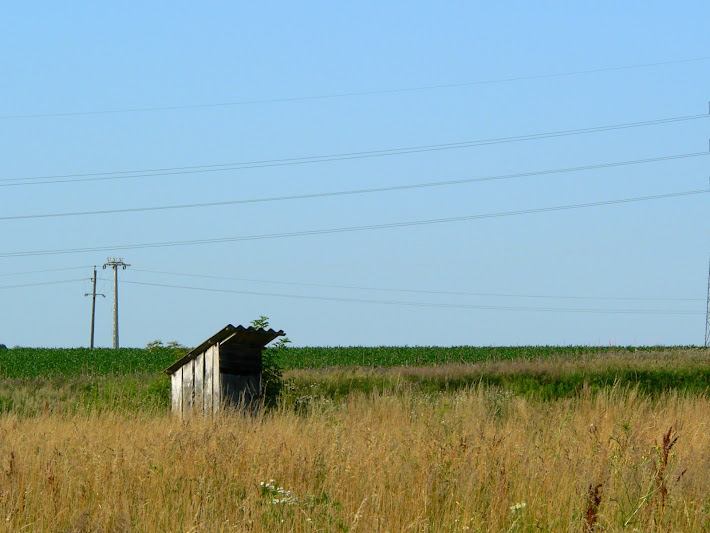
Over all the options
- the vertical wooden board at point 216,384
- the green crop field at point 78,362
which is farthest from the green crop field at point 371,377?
the vertical wooden board at point 216,384

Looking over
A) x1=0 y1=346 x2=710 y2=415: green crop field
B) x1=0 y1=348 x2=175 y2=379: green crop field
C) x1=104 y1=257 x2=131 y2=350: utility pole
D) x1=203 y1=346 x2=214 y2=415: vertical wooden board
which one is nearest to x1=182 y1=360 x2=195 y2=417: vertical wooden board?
x1=203 y1=346 x2=214 y2=415: vertical wooden board

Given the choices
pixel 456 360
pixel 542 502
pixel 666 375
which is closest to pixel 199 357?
pixel 542 502

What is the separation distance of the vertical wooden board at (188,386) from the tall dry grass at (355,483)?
4.86 metres

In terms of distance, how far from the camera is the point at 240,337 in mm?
11906

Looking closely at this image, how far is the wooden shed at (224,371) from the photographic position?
38.8ft

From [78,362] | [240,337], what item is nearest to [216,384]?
[240,337]

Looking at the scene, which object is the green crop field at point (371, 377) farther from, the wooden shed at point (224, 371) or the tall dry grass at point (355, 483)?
the tall dry grass at point (355, 483)

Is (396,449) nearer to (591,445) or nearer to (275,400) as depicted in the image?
(591,445)

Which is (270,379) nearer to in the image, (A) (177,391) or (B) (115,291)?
(A) (177,391)

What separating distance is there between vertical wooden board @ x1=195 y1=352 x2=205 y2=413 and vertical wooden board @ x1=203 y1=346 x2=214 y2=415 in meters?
0.08

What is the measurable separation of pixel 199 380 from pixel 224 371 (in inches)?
23.5

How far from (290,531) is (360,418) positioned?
4.81 metres

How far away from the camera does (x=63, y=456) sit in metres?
6.42

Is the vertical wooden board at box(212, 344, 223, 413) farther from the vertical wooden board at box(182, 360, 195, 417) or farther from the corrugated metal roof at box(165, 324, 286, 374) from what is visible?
the vertical wooden board at box(182, 360, 195, 417)
